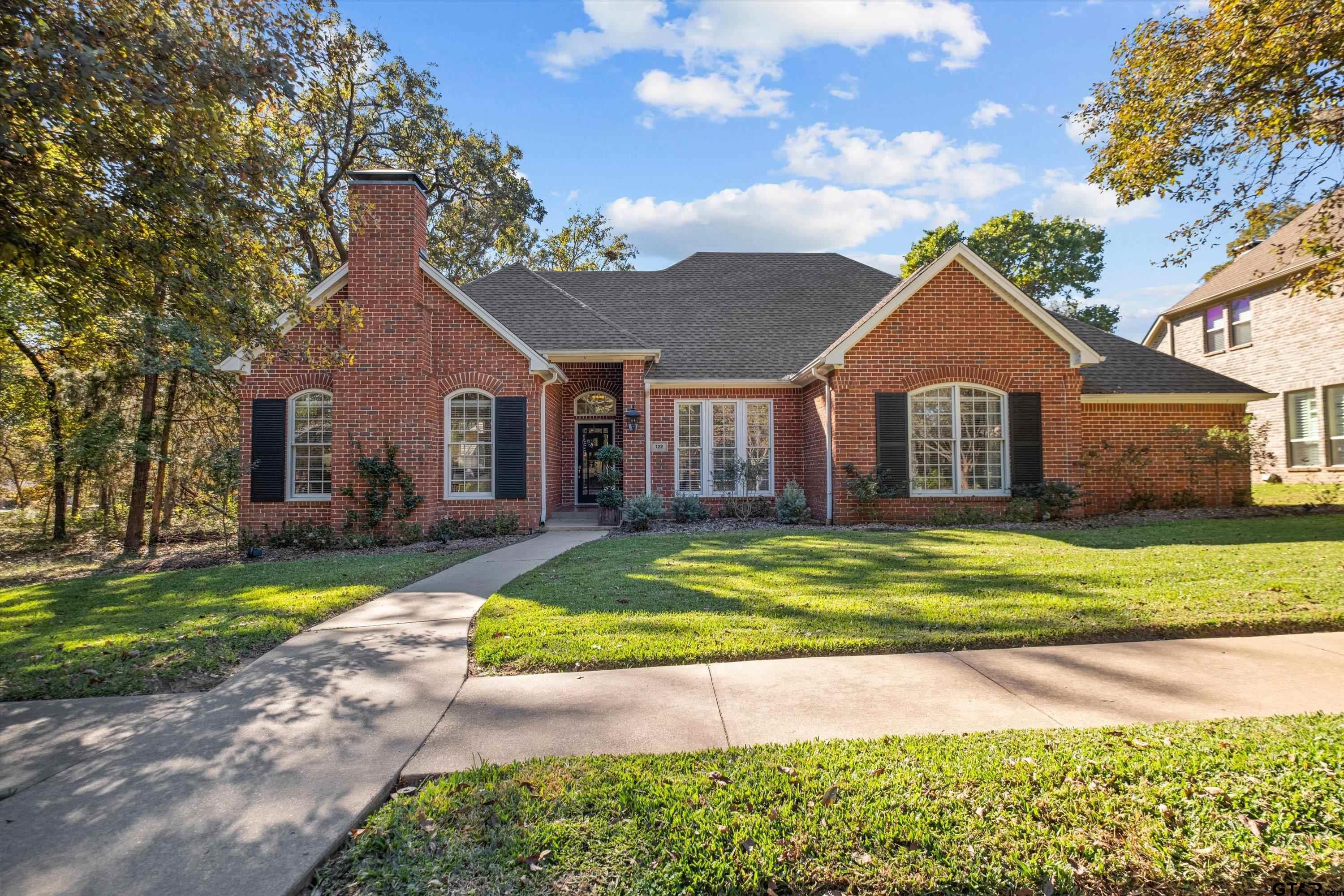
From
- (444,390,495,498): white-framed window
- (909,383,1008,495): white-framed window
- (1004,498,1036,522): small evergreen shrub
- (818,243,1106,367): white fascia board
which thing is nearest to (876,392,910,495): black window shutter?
(909,383,1008,495): white-framed window

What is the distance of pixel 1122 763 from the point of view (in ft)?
10.0

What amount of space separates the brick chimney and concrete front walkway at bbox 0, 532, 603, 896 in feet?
25.7

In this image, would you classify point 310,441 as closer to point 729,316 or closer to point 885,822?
point 729,316

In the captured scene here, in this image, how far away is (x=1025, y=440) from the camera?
13148 millimetres

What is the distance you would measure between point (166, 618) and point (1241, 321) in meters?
27.6

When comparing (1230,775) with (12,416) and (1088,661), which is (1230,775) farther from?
(12,416)

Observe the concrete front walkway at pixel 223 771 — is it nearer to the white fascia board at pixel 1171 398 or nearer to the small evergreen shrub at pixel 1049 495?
the small evergreen shrub at pixel 1049 495

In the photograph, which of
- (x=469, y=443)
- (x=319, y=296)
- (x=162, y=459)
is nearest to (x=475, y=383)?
(x=469, y=443)

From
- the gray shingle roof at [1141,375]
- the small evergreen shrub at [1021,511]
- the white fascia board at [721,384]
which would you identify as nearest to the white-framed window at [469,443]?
the white fascia board at [721,384]

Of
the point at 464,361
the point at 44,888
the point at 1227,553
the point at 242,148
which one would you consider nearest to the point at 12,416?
the point at 464,361

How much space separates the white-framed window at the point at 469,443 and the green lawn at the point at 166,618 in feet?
10.4

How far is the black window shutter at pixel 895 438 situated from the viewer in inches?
516

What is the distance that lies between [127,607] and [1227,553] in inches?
519

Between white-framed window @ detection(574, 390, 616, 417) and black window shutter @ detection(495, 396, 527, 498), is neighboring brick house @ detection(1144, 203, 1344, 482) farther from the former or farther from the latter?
black window shutter @ detection(495, 396, 527, 498)
